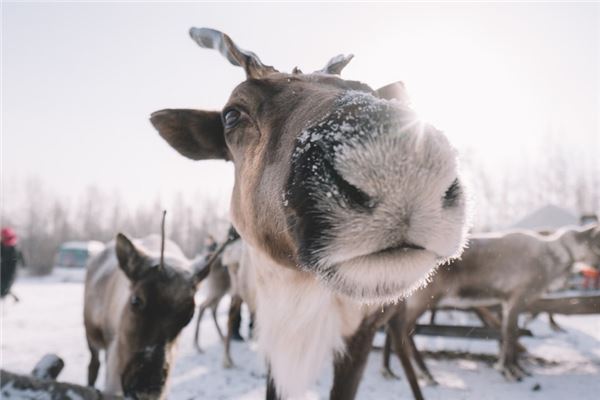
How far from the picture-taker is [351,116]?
54.9 inches

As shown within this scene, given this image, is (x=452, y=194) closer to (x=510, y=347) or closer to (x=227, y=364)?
(x=510, y=347)

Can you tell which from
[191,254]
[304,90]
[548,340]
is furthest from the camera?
[191,254]

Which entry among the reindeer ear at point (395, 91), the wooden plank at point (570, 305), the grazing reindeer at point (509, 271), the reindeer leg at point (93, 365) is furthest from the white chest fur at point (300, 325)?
the wooden plank at point (570, 305)

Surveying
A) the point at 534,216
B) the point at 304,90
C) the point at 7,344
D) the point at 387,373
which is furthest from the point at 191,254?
the point at 304,90

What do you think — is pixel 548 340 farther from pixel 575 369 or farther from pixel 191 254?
pixel 191 254

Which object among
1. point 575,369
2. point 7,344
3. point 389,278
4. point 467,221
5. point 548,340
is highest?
point 467,221

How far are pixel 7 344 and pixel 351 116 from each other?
10800mm

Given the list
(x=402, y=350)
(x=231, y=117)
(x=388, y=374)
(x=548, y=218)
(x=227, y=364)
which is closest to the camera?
(x=231, y=117)

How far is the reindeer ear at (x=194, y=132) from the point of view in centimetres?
303

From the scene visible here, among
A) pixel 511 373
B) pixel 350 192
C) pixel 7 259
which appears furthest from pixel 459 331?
pixel 7 259

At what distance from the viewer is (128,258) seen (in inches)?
143

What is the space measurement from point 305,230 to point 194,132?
78.0 inches

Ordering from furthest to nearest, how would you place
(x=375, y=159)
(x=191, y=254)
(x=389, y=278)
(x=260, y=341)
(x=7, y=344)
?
(x=191, y=254) < (x=7, y=344) < (x=260, y=341) < (x=389, y=278) < (x=375, y=159)

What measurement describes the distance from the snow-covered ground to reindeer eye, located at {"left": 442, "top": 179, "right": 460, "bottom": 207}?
8.85 ft
